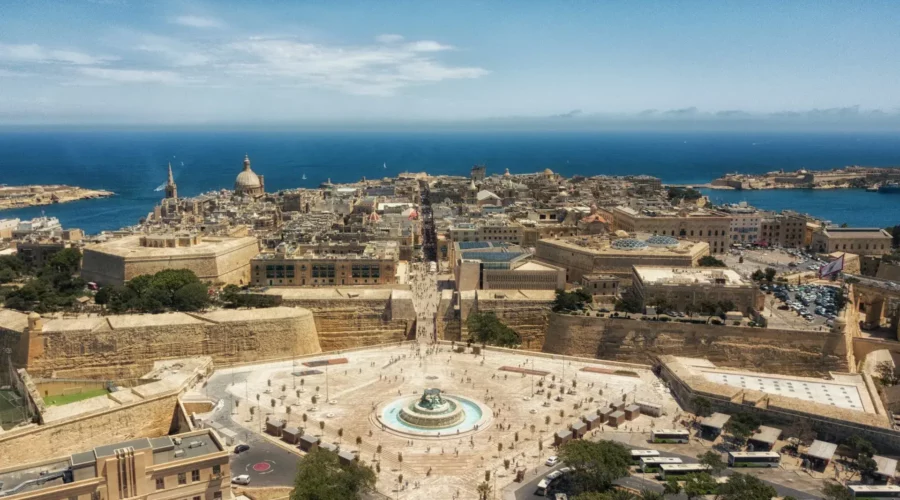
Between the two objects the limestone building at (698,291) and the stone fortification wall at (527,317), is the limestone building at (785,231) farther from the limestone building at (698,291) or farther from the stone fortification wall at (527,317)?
the stone fortification wall at (527,317)

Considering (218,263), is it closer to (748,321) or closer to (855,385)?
(748,321)

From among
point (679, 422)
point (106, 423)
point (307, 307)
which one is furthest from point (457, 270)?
point (106, 423)

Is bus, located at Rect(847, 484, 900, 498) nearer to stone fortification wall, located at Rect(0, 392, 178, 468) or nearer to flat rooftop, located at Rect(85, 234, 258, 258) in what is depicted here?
stone fortification wall, located at Rect(0, 392, 178, 468)

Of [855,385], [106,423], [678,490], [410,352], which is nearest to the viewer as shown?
[678,490]

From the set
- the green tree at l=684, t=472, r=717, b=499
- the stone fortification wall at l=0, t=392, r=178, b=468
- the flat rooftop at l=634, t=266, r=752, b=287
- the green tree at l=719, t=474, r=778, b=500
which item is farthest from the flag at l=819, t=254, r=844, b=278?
the stone fortification wall at l=0, t=392, r=178, b=468

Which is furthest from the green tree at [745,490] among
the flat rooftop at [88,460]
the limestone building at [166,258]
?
the limestone building at [166,258]

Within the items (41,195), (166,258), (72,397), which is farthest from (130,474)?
(41,195)

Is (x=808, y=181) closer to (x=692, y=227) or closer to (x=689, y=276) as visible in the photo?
(x=692, y=227)
